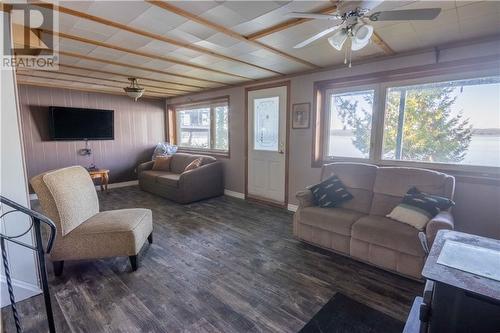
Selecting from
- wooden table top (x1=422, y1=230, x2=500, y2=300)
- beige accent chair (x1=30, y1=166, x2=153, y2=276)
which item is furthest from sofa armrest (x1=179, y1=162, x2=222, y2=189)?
wooden table top (x1=422, y1=230, x2=500, y2=300)

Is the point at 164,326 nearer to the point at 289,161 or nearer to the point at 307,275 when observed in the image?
the point at 307,275

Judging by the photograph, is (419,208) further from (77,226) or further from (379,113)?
(77,226)

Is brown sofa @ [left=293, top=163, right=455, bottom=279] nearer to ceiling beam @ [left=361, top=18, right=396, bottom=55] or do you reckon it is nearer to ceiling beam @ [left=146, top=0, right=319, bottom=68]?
ceiling beam @ [left=361, top=18, right=396, bottom=55]

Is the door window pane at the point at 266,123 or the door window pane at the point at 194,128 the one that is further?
the door window pane at the point at 194,128

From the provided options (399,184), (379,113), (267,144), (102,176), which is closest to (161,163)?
(102,176)

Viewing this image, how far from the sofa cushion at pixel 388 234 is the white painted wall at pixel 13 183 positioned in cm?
293

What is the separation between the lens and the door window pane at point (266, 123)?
14.8 feet

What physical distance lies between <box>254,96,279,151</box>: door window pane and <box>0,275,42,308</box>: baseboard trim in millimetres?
3628

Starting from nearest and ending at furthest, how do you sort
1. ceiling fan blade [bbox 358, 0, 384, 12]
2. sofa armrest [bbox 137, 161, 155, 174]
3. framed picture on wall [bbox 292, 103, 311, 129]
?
ceiling fan blade [bbox 358, 0, 384, 12]
framed picture on wall [bbox 292, 103, 311, 129]
sofa armrest [bbox 137, 161, 155, 174]

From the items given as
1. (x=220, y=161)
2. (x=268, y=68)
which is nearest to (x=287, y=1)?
(x=268, y=68)

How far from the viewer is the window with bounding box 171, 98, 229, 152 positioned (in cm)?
549

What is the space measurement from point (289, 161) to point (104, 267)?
3.03m

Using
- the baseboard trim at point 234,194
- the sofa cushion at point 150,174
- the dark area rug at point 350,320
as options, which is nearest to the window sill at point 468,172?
the dark area rug at point 350,320

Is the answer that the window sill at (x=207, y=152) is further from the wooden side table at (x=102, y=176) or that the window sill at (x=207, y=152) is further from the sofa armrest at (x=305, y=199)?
the sofa armrest at (x=305, y=199)
